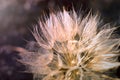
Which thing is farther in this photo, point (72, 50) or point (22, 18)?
point (22, 18)

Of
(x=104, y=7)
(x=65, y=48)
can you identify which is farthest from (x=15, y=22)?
(x=65, y=48)

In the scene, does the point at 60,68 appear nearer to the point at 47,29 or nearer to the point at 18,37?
the point at 47,29

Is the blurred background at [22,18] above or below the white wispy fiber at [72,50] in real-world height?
above

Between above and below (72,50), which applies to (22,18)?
above

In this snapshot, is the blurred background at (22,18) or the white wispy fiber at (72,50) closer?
the white wispy fiber at (72,50)
